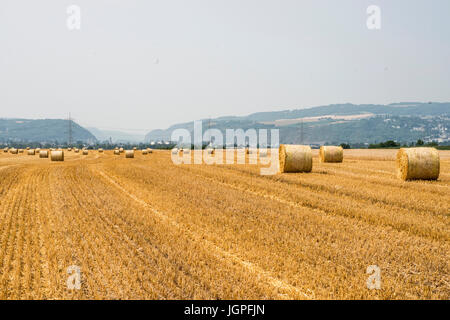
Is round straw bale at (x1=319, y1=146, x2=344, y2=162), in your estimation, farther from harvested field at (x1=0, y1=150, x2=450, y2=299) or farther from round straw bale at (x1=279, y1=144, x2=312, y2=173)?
harvested field at (x1=0, y1=150, x2=450, y2=299)

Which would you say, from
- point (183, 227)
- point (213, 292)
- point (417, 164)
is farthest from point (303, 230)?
point (417, 164)

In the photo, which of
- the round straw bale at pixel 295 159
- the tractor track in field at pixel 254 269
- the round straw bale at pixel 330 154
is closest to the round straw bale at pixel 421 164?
the round straw bale at pixel 295 159

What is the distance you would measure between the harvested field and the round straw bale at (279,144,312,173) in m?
6.62

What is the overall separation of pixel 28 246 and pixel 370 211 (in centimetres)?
884

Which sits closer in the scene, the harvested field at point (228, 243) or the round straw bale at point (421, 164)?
the harvested field at point (228, 243)

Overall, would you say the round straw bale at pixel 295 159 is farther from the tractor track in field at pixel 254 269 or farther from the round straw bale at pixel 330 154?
the tractor track in field at pixel 254 269

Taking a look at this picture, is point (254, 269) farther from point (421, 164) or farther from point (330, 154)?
point (330, 154)

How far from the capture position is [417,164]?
1805 cm

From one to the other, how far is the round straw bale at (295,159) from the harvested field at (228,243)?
6.62 m

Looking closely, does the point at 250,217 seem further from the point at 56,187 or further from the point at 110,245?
the point at 56,187

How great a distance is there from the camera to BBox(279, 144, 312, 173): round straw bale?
22.0 meters

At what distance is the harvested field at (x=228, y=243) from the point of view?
584cm

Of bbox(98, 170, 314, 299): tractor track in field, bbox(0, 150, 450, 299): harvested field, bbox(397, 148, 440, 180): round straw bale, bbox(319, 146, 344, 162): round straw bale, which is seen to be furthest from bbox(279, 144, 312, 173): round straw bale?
bbox(98, 170, 314, 299): tractor track in field
